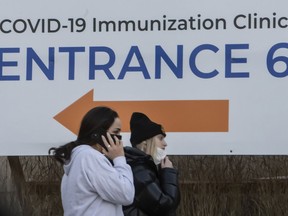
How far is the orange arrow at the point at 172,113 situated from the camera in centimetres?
536

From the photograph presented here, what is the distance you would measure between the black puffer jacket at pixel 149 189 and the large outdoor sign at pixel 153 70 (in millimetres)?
1488


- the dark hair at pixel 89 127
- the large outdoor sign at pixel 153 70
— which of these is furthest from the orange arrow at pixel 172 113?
the dark hair at pixel 89 127

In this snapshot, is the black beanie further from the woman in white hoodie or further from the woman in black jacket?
the woman in white hoodie

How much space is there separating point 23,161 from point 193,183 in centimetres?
153

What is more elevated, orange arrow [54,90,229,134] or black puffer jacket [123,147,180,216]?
orange arrow [54,90,229,134]

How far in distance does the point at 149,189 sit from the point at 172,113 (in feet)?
5.57

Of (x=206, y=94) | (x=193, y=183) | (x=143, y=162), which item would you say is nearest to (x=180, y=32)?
(x=206, y=94)

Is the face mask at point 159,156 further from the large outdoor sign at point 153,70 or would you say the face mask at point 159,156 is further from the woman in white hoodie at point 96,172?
the large outdoor sign at point 153,70

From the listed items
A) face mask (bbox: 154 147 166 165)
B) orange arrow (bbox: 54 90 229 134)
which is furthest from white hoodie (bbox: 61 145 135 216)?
orange arrow (bbox: 54 90 229 134)

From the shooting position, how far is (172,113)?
5426 mm

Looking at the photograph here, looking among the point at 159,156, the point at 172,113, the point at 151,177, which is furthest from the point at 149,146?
the point at 172,113

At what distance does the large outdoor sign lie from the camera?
5.35 meters

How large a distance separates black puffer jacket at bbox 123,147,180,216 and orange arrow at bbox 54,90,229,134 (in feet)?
4.92

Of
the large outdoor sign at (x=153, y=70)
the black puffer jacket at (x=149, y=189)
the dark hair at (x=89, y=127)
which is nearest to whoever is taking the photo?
the dark hair at (x=89, y=127)
